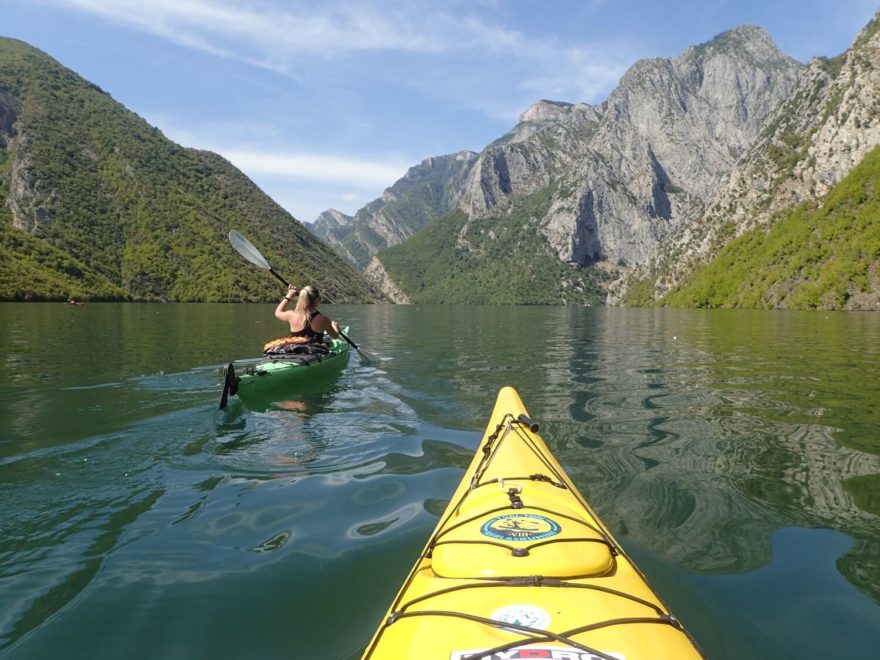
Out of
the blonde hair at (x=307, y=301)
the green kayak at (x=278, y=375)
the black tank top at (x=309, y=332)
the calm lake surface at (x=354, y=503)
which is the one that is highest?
the blonde hair at (x=307, y=301)

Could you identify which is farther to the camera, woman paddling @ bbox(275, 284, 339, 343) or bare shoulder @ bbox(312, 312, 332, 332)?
bare shoulder @ bbox(312, 312, 332, 332)

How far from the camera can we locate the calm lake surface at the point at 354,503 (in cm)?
407

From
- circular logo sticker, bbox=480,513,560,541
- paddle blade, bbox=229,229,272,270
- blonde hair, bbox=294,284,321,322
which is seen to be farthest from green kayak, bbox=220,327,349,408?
circular logo sticker, bbox=480,513,560,541

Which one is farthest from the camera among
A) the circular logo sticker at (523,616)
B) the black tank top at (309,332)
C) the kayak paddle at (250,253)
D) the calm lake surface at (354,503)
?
the kayak paddle at (250,253)

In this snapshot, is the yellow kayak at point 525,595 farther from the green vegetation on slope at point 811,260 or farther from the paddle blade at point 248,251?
the green vegetation on slope at point 811,260

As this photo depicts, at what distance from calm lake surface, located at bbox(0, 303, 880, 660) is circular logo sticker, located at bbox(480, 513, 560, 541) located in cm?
127

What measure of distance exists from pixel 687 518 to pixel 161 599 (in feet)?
19.0

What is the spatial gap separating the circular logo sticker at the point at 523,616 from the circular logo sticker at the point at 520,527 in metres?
0.76

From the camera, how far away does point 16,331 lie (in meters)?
27.8

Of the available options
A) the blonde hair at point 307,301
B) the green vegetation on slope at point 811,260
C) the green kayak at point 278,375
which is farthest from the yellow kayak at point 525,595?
the green vegetation on slope at point 811,260

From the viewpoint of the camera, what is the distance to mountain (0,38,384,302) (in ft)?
343

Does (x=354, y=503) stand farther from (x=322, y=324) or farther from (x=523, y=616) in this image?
(x=322, y=324)

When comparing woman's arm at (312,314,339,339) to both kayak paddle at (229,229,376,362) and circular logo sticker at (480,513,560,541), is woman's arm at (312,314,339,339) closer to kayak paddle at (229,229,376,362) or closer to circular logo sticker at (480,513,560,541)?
kayak paddle at (229,229,376,362)

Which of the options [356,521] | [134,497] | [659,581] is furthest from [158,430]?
[659,581]
